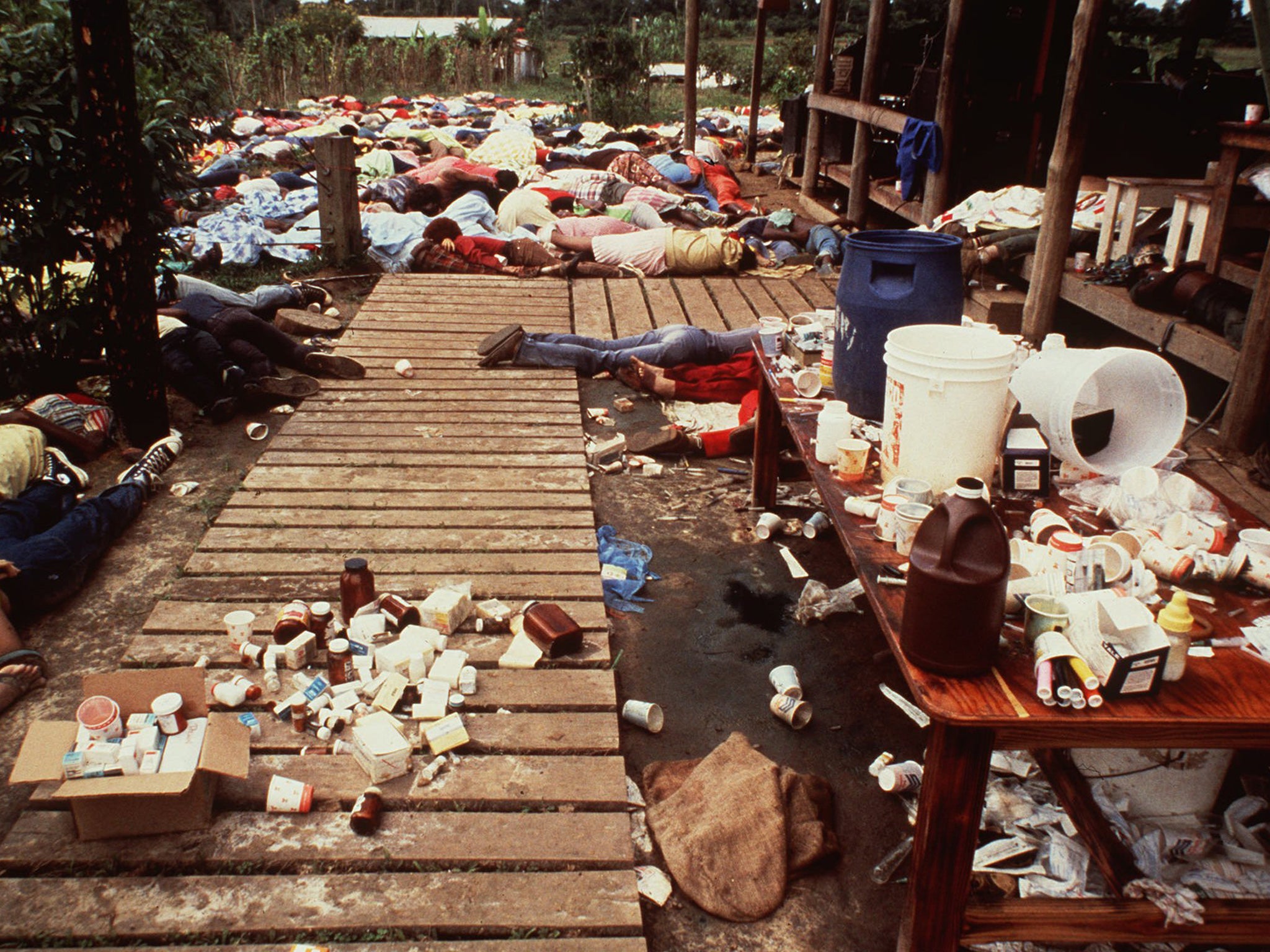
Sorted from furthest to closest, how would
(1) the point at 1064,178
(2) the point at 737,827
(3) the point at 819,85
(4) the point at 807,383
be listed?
(3) the point at 819,85 → (1) the point at 1064,178 → (4) the point at 807,383 → (2) the point at 737,827

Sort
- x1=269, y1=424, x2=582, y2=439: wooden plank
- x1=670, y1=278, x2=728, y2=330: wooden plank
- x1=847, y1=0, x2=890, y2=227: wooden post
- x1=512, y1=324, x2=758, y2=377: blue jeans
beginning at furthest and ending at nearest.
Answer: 1. x1=847, y1=0, x2=890, y2=227: wooden post
2. x1=670, y1=278, x2=728, y2=330: wooden plank
3. x1=512, y1=324, x2=758, y2=377: blue jeans
4. x1=269, y1=424, x2=582, y2=439: wooden plank

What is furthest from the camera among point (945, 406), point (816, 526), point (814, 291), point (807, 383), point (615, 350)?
point (814, 291)

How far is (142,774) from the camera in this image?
7.03ft

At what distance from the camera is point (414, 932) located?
202 centimetres

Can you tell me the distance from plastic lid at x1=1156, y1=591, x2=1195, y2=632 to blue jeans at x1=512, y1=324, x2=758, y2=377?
13.2 feet

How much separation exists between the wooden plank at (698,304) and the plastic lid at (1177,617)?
460 centimetres

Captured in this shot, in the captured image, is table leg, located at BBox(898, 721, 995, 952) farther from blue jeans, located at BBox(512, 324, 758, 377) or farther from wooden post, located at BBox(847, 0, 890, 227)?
wooden post, located at BBox(847, 0, 890, 227)

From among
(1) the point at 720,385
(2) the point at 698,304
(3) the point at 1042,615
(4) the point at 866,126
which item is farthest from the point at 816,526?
(4) the point at 866,126

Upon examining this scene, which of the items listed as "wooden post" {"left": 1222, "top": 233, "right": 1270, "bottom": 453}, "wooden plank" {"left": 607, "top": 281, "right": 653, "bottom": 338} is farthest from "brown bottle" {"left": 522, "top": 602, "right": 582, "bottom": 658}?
"wooden plank" {"left": 607, "top": 281, "right": 653, "bottom": 338}

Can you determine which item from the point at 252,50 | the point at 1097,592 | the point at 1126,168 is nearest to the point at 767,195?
the point at 1126,168

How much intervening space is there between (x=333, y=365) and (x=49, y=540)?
2.17m

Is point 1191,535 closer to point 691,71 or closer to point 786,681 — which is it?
point 786,681

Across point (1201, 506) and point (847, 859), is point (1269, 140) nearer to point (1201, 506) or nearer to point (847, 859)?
point (1201, 506)

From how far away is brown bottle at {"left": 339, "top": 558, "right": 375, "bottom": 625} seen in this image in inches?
117
